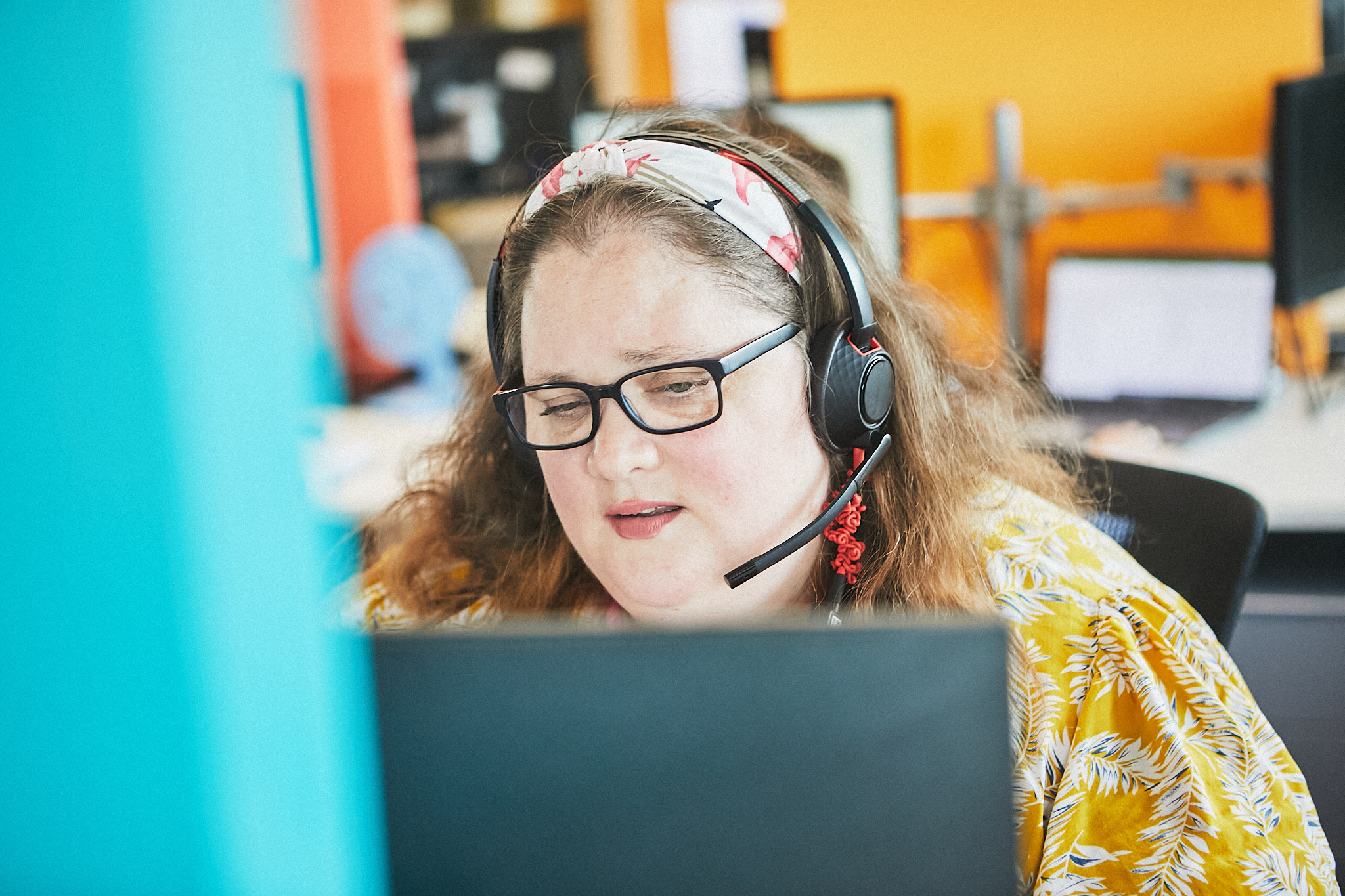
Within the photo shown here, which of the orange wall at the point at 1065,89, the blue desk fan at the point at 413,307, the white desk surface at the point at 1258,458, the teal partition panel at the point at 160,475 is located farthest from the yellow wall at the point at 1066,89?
the teal partition panel at the point at 160,475

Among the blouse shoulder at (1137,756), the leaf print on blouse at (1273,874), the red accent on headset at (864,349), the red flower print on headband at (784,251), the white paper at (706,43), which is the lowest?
the leaf print on blouse at (1273,874)

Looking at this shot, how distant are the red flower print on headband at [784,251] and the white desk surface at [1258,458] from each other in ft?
2.59

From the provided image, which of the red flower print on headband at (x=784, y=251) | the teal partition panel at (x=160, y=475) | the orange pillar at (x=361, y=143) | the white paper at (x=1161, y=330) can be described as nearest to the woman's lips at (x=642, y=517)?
the red flower print on headband at (x=784, y=251)

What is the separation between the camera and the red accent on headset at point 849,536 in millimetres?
930

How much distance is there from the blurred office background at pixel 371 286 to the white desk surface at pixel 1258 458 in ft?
0.04

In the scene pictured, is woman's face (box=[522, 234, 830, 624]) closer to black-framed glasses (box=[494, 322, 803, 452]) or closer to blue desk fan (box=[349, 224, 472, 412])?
black-framed glasses (box=[494, 322, 803, 452])

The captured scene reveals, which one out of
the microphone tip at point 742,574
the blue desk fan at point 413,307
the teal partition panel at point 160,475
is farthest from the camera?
the blue desk fan at point 413,307

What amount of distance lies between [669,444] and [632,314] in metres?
0.10

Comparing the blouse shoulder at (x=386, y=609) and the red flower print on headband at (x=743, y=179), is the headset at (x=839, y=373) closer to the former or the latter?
the red flower print on headband at (x=743, y=179)

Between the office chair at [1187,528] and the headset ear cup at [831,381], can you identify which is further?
the office chair at [1187,528]

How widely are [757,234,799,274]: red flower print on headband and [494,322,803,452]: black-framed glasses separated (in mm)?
54

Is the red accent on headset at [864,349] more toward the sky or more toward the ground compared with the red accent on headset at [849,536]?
more toward the sky

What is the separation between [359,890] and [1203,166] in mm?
2493

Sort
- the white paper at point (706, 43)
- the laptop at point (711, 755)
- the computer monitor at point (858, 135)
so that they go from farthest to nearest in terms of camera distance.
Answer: the white paper at point (706, 43) < the computer monitor at point (858, 135) < the laptop at point (711, 755)
